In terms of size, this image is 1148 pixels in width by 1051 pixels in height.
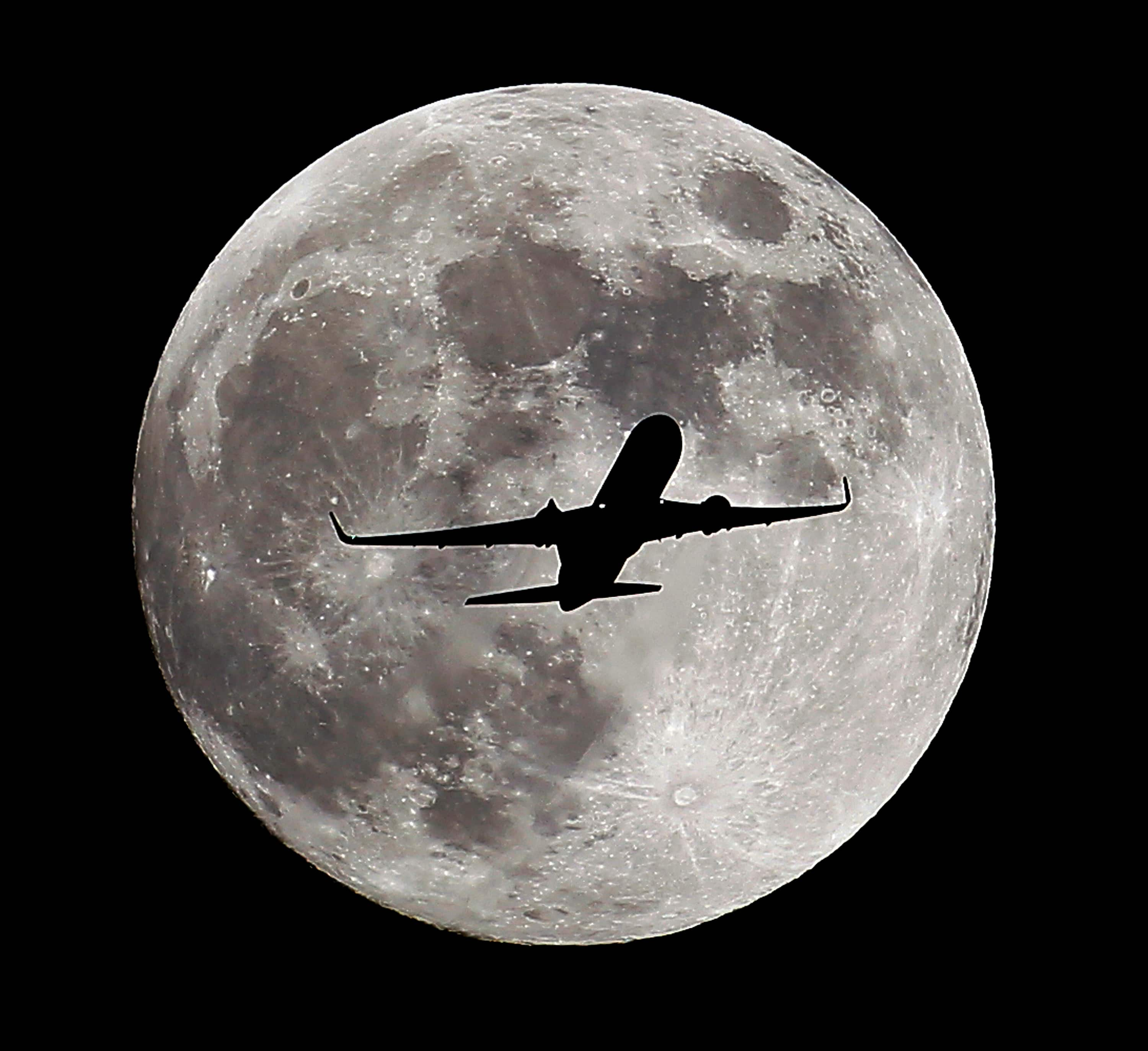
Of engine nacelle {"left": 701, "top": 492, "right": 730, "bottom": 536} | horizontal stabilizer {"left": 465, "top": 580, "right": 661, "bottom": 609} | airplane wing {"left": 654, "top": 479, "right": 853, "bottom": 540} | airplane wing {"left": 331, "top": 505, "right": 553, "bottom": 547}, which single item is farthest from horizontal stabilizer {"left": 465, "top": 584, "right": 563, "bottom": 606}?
engine nacelle {"left": 701, "top": 492, "right": 730, "bottom": 536}

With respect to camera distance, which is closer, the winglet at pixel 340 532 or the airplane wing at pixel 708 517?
the airplane wing at pixel 708 517

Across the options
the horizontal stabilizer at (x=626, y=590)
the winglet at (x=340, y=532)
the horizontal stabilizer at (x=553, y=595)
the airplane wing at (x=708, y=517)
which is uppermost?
the airplane wing at (x=708, y=517)

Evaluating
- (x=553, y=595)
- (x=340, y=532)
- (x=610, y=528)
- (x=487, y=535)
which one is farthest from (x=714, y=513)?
(x=340, y=532)

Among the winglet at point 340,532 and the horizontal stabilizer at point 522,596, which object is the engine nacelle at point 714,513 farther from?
the winglet at point 340,532

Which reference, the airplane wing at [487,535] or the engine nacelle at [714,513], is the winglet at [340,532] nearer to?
the airplane wing at [487,535]

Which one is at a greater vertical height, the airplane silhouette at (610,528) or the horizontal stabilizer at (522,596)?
the airplane silhouette at (610,528)

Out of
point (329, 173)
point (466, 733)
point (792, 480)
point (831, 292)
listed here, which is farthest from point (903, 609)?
point (329, 173)

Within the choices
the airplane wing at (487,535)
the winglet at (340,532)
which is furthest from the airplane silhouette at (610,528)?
the winglet at (340,532)

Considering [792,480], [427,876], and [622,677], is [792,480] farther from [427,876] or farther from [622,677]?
[427,876]
